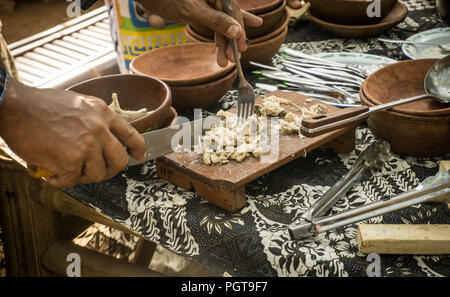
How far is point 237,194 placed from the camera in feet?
3.74

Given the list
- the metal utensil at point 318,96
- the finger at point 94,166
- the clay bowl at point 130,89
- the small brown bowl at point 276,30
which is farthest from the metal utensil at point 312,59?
the finger at point 94,166

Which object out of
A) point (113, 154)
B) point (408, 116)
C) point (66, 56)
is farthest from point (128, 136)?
point (66, 56)

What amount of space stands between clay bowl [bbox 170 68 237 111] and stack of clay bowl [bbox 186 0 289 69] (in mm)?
279

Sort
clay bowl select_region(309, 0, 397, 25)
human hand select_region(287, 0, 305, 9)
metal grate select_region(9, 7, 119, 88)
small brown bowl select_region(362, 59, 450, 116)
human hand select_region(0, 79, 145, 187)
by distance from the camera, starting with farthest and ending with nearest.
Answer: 1. human hand select_region(287, 0, 305, 9)
2. metal grate select_region(9, 7, 119, 88)
3. clay bowl select_region(309, 0, 397, 25)
4. small brown bowl select_region(362, 59, 450, 116)
5. human hand select_region(0, 79, 145, 187)

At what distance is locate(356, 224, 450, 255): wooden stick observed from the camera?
Answer: 0.97 metres

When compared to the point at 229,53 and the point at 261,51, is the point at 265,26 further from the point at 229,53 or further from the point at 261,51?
the point at 229,53

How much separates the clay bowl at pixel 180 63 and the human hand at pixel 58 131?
60cm

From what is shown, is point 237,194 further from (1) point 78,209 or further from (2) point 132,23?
(2) point 132,23

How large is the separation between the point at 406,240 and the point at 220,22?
2.96ft

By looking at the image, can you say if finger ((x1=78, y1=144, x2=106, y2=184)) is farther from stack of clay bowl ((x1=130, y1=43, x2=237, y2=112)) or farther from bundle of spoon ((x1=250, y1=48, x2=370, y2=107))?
bundle of spoon ((x1=250, y1=48, x2=370, y2=107))

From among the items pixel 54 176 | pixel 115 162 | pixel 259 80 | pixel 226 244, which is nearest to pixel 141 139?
pixel 115 162

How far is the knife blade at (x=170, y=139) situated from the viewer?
119cm

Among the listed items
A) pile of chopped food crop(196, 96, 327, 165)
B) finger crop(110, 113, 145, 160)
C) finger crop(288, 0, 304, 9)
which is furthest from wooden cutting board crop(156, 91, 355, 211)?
finger crop(288, 0, 304, 9)

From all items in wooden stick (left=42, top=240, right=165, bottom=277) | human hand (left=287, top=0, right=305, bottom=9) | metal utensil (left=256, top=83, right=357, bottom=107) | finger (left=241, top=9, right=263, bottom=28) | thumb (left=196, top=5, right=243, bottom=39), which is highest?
thumb (left=196, top=5, right=243, bottom=39)
